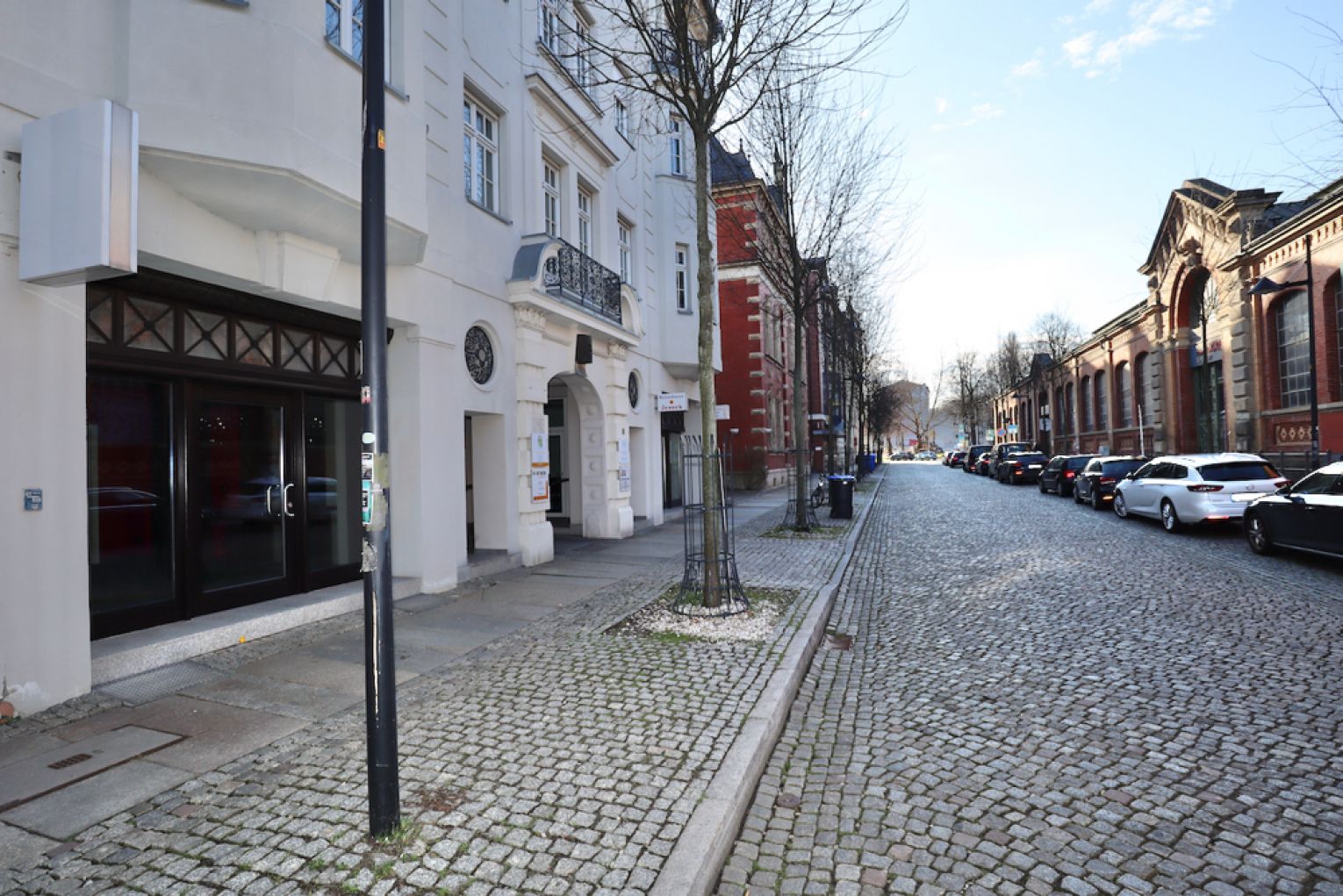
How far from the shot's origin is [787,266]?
54.7 feet

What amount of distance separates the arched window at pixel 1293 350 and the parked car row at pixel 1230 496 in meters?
6.07

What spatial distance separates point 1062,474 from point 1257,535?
14.7 meters

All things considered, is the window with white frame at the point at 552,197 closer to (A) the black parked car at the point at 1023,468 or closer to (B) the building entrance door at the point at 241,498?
(B) the building entrance door at the point at 241,498

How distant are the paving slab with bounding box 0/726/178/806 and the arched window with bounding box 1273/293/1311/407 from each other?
27277 millimetres

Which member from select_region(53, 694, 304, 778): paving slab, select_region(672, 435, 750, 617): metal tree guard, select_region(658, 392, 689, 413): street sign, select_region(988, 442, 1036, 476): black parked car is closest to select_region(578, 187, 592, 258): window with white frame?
select_region(658, 392, 689, 413): street sign

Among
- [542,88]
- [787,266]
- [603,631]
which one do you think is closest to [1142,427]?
[787,266]

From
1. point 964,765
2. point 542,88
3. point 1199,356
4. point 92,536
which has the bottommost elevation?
point 964,765

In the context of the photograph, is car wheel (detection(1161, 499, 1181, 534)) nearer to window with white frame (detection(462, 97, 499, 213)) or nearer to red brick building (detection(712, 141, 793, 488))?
window with white frame (detection(462, 97, 499, 213))

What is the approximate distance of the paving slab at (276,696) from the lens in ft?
16.1

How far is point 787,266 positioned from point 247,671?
1381 cm

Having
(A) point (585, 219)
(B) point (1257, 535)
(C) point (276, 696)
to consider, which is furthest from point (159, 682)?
(B) point (1257, 535)

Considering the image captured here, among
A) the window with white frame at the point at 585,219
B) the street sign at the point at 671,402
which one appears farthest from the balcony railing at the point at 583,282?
the street sign at the point at 671,402

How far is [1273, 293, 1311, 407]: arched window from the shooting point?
70.0ft

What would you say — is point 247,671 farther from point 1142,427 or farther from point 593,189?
point 1142,427
